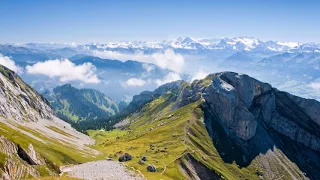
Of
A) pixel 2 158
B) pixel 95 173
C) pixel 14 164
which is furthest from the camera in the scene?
pixel 95 173

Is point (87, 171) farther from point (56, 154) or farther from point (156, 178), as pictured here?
point (156, 178)

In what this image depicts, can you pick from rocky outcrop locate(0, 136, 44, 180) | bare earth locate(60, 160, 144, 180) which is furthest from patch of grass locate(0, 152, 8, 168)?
bare earth locate(60, 160, 144, 180)

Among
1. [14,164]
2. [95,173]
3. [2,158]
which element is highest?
[2,158]

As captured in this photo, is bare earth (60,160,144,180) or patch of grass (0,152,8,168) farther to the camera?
bare earth (60,160,144,180)

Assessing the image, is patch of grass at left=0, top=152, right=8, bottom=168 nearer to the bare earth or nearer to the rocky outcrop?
the rocky outcrop

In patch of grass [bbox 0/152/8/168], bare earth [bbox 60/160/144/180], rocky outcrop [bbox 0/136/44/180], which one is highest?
patch of grass [bbox 0/152/8/168]

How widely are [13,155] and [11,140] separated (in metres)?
13.9

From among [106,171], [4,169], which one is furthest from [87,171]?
[4,169]

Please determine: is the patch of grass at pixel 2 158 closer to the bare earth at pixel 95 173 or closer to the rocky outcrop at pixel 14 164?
the rocky outcrop at pixel 14 164

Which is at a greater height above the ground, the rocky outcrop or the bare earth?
the rocky outcrop

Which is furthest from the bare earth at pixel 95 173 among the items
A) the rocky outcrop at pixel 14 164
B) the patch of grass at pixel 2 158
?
the patch of grass at pixel 2 158

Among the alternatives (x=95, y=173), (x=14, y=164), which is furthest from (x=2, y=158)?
(x=95, y=173)

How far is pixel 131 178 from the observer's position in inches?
7293

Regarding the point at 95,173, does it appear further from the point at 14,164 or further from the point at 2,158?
the point at 2,158
